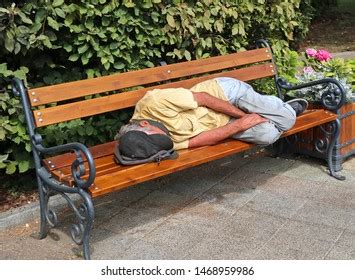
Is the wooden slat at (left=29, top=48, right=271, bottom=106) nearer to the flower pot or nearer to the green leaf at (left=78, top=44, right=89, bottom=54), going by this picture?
the green leaf at (left=78, top=44, right=89, bottom=54)

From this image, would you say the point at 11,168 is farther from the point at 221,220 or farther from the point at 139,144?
the point at 221,220

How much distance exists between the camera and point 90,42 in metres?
4.15

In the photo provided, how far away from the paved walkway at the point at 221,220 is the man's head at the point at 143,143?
0.59m

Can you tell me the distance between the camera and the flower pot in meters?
4.76

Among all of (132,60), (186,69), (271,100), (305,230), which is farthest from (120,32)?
(305,230)

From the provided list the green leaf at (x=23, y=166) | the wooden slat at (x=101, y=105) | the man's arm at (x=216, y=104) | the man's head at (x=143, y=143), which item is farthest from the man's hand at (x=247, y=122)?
the green leaf at (x=23, y=166)

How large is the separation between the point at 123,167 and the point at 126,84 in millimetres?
815

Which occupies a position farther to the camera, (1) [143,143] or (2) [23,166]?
(2) [23,166]

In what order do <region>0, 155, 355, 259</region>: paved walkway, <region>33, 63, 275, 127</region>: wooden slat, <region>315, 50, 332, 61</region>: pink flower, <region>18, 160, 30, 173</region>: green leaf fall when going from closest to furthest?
1. <region>0, 155, 355, 259</region>: paved walkway
2. <region>33, 63, 275, 127</region>: wooden slat
3. <region>18, 160, 30, 173</region>: green leaf
4. <region>315, 50, 332, 61</region>: pink flower

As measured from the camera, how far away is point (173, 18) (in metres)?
4.56

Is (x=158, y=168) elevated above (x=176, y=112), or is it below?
below

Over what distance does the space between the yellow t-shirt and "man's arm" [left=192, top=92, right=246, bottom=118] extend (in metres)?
0.06

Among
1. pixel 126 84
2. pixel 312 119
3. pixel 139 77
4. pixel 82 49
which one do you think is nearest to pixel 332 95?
pixel 312 119

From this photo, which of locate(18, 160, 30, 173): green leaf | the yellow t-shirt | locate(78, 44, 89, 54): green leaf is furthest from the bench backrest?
locate(18, 160, 30, 173): green leaf
